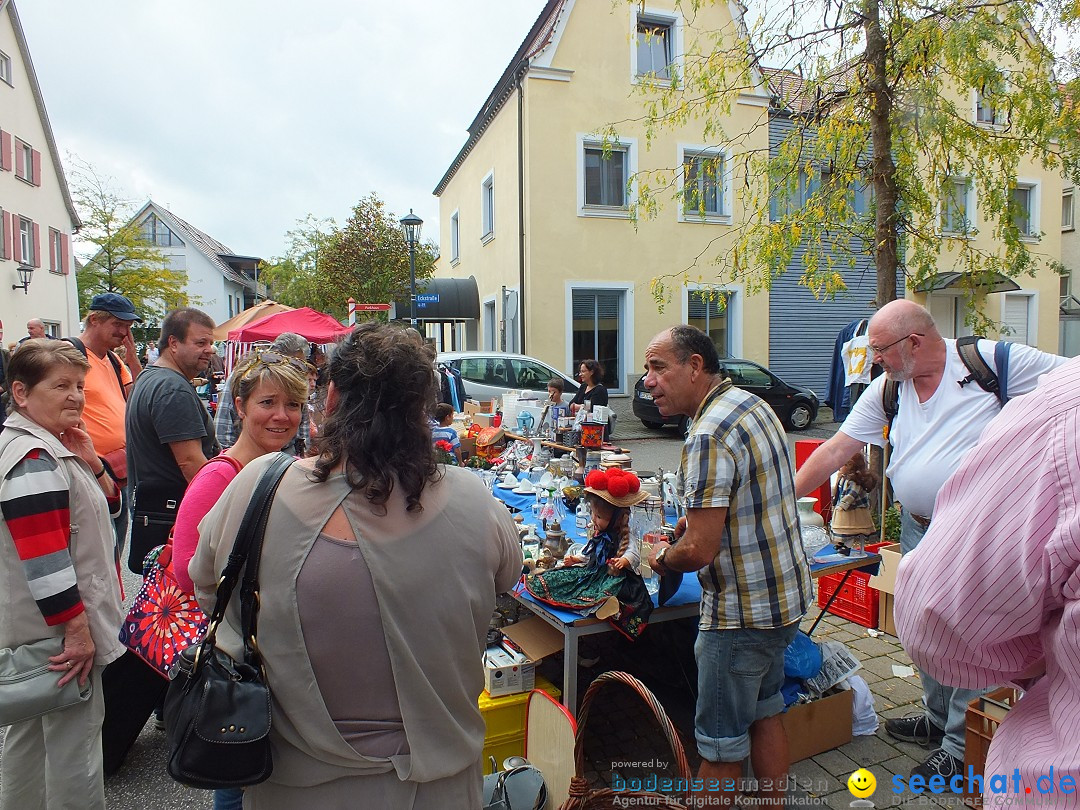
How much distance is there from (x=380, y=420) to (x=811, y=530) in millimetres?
2832

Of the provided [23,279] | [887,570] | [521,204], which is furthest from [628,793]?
[23,279]

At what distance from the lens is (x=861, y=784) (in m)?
2.76

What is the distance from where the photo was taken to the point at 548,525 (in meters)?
3.64

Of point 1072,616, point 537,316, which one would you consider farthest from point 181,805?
point 537,316

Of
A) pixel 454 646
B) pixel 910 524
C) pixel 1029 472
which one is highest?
pixel 1029 472

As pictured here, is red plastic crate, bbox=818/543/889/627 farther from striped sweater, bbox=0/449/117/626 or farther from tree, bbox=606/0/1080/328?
striped sweater, bbox=0/449/117/626

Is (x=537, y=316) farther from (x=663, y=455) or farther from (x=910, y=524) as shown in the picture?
(x=910, y=524)

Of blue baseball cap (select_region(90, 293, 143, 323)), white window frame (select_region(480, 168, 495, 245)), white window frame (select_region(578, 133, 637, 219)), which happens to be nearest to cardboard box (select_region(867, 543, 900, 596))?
blue baseball cap (select_region(90, 293, 143, 323))

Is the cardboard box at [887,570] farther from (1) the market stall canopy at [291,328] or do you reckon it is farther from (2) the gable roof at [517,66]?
(2) the gable roof at [517,66]

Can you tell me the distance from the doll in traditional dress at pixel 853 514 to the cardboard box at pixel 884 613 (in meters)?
1.15

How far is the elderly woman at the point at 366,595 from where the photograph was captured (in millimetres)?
1335

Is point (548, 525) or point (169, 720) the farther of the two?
point (548, 525)

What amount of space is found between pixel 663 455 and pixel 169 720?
34.7ft

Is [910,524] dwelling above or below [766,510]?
below
